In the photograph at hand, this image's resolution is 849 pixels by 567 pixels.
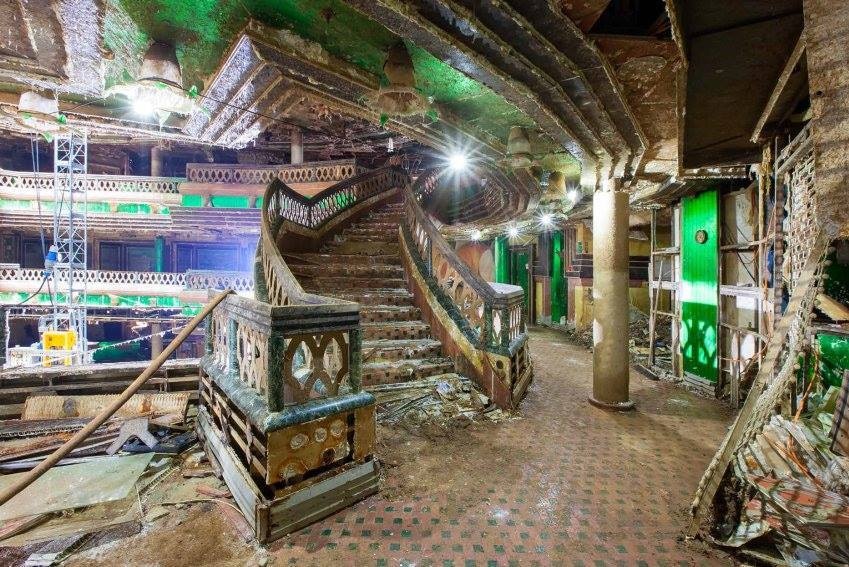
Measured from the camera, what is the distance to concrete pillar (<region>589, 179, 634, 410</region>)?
588 cm

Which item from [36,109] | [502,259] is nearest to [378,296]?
[36,109]

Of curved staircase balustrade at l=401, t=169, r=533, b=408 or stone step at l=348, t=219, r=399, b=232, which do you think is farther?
stone step at l=348, t=219, r=399, b=232

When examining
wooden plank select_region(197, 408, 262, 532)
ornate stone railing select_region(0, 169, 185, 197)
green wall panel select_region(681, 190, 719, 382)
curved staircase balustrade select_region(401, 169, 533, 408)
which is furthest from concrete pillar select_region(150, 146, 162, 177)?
green wall panel select_region(681, 190, 719, 382)

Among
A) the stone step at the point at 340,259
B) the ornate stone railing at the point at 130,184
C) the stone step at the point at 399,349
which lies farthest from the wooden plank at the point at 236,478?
the ornate stone railing at the point at 130,184

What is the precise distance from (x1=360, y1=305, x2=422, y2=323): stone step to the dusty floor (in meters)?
2.53

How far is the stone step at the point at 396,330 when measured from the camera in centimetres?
640

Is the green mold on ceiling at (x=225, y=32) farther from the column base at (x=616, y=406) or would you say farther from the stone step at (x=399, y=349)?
the column base at (x=616, y=406)

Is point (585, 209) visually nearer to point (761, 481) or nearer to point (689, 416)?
point (689, 416)

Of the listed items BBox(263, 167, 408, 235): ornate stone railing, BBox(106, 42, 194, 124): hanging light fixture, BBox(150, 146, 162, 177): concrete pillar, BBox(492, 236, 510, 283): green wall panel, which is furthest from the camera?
BBox(492, 236, 510, 283): green wall panel

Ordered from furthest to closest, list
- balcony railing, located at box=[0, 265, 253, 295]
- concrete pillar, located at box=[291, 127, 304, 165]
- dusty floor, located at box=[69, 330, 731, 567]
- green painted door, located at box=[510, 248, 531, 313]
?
green painted door, located at box=[510, 248, 531, 313] < balcony railing, located at box=[0, 265, 253, 295] < concrete pillar, located at box=[291, 127, 304, 165] < dusty floor, located at box=[69, 330, 731, 567]

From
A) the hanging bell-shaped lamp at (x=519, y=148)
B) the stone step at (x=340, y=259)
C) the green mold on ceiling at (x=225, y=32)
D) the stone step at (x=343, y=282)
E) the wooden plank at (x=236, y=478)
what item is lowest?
the wooden plank at (x=236, y=478)

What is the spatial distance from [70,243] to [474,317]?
1826 centimetres

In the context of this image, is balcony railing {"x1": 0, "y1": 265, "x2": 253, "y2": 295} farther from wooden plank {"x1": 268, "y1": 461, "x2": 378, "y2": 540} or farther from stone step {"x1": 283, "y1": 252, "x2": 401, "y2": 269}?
wooden plank {"x1": 268, "y1": 461, "x2": 378, "y2": 540}

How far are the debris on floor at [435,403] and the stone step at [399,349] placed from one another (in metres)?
0.51
